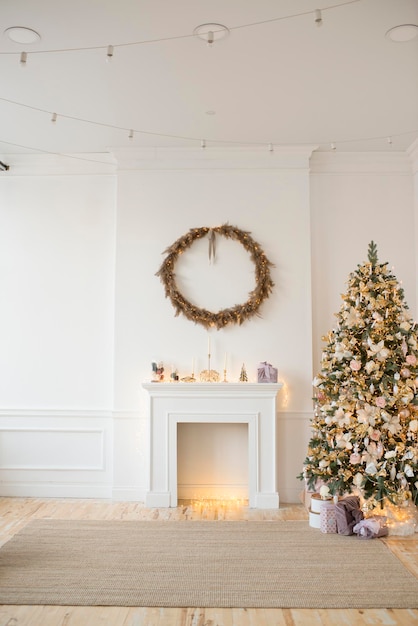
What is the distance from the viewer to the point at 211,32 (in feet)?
12.1

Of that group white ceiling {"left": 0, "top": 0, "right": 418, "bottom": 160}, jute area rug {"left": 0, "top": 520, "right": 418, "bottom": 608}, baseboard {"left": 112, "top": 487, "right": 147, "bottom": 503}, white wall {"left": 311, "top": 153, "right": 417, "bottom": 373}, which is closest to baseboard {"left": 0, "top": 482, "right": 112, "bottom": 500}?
baseboard {"left": 112, "top": 487, "right": 147, "bottom": 503}

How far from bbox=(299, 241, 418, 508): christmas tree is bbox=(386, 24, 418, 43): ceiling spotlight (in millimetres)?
1712

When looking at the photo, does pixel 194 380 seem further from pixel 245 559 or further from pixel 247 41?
pixel 247 41

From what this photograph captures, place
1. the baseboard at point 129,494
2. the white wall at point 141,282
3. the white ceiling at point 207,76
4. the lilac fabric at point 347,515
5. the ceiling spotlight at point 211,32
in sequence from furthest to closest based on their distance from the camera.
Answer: the white wall at point 141,282 < the baseboard at point 129,494 < the lilac fabric at point 347,515 < the ceiling spotlight at point 211,32 < the white ceiling at point 207,76

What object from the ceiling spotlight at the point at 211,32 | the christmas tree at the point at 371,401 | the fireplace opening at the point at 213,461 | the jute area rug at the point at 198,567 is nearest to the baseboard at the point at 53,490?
the fireplace opening at the point at 213,461

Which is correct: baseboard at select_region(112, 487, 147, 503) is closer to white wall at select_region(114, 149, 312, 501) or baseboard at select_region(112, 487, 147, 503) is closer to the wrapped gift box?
white wall at select_region(114, 149, 312, 501)

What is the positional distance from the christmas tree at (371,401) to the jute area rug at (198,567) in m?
A: 0.44

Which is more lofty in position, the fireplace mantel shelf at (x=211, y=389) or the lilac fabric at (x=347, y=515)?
the fireplace mantel shelf at (x=211, y=389)

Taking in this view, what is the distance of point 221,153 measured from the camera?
19.5 ft

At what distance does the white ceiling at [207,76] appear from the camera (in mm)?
3578

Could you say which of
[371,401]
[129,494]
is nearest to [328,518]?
[371,401]

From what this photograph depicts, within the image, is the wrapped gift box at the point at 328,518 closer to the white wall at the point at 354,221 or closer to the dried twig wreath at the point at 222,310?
the white wall at the point at 354,221

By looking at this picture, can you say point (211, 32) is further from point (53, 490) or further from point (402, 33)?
point (53, 490)

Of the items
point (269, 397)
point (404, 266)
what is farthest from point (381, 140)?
point (269, 397)
